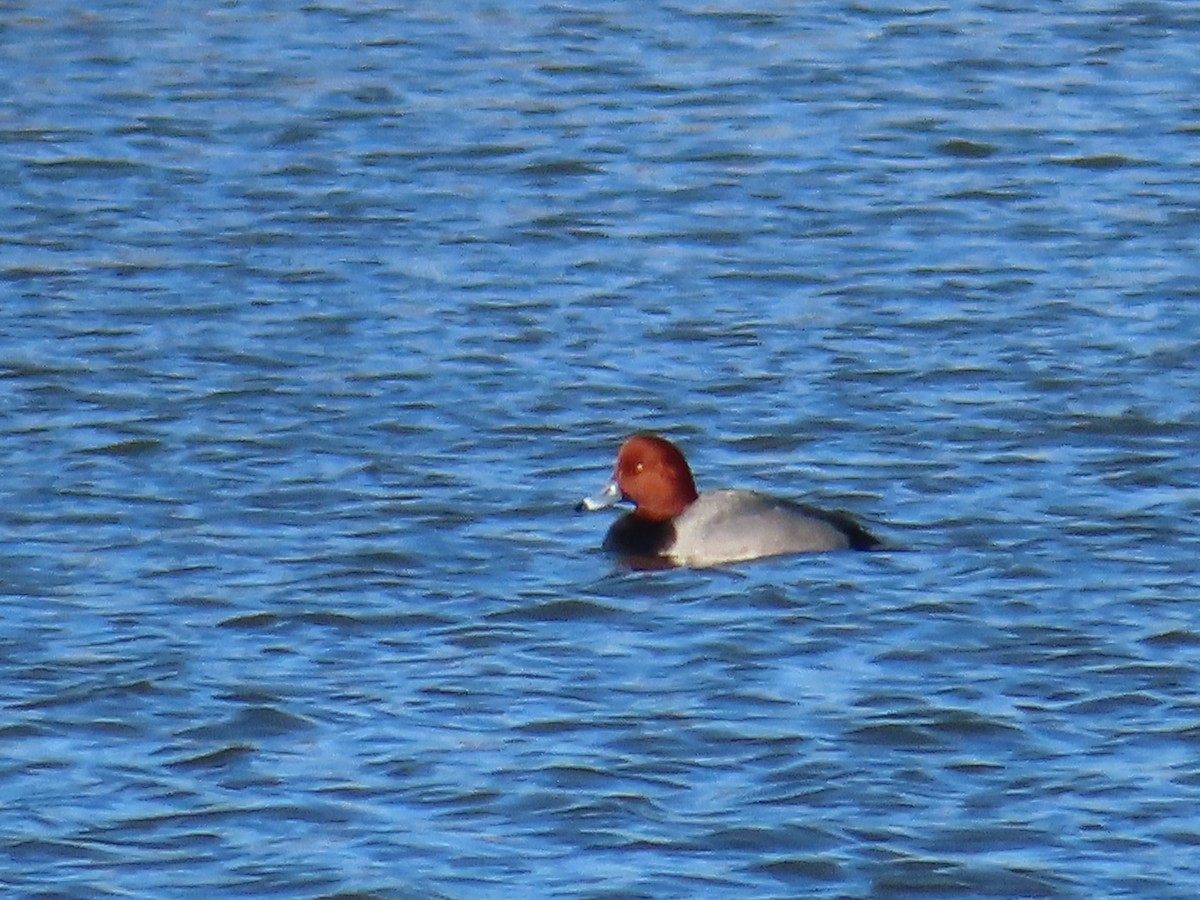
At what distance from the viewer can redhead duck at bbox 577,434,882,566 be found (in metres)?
10.3

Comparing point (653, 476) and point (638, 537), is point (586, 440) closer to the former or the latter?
point (653, 476)

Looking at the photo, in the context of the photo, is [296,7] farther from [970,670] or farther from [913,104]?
[970,670]

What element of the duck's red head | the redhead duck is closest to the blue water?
the redhead duck

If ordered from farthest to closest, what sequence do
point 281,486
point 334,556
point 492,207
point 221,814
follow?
point 492,207 → point 281,486 → point 334,556 → point 221,814

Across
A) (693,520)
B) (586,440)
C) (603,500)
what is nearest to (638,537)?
(693,520)

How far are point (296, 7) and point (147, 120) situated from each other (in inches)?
98.1

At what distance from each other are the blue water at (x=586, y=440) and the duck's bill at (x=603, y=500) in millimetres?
106

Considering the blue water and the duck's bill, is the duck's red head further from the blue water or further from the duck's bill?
the blue water

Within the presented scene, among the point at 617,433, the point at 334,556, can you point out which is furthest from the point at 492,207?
the point at 334,556

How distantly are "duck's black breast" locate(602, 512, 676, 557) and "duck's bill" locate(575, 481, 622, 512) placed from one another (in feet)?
0.58

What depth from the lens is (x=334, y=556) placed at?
33.7ft

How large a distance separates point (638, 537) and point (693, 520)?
21cm

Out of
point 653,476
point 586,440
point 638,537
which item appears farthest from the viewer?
point 586,440

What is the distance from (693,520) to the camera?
10.6 m
